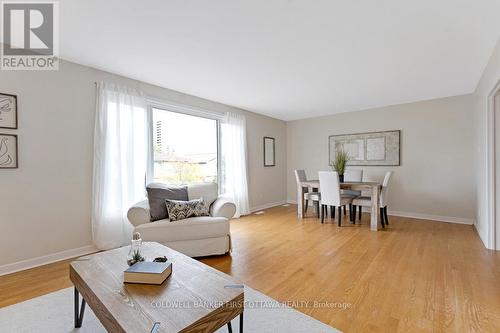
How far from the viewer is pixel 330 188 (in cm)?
403

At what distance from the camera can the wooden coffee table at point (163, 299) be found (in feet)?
3.23

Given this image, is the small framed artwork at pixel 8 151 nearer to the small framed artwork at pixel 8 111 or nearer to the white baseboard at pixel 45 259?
the small framed artwork at pixel 8 111

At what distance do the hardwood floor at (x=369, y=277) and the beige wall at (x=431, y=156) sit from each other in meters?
0.79

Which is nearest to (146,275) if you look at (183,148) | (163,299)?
(163,299)

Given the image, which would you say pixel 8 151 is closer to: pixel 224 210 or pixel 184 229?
pixel 184 229

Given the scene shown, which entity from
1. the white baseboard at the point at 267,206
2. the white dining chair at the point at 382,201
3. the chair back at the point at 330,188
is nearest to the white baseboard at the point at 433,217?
the white dining chair at the point at 382,201

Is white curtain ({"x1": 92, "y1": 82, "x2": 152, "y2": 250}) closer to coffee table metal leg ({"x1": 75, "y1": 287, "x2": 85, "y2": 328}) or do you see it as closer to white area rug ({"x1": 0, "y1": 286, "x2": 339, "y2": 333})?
white area rug ({"x1": 0, "y1": 286, "x2": 339, "y2": 333})

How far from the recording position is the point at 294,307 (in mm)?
1741

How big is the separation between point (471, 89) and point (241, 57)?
156 inches

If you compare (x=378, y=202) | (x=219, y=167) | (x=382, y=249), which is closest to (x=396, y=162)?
(x=378, y=202)

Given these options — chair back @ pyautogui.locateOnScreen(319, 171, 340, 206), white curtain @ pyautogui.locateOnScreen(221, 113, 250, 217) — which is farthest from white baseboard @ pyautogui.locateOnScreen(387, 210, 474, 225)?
white curtain @ pyautogui.locateOnScreen(221, 113, 250, 217)

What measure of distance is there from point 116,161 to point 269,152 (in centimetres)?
366

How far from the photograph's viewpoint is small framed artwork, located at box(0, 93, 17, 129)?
2.32m

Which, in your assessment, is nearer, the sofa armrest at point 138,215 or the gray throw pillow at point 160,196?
the sofa armrest at point 138,215
